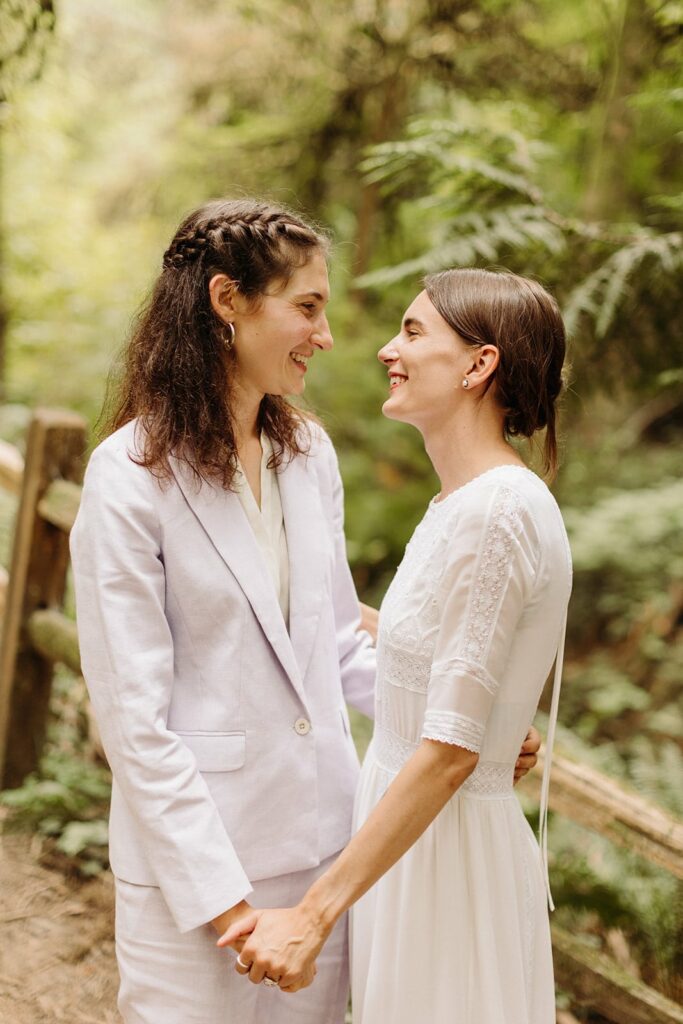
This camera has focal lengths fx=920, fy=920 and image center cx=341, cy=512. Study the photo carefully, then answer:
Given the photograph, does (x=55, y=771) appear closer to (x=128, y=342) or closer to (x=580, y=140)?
(x=128, y=342)

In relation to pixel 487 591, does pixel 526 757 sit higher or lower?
lower

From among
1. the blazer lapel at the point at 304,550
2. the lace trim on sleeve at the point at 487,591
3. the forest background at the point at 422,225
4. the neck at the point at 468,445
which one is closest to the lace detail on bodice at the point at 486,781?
the lace trim on sleeve at the point at 487,591

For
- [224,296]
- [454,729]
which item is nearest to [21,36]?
[224,296]

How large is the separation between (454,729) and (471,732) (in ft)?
0.11

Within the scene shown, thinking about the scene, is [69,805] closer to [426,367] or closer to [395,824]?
[395,824]

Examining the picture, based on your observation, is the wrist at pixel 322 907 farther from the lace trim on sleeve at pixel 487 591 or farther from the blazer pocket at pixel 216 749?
the lace trim on sleeve at pixel 487 591

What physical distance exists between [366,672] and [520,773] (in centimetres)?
47

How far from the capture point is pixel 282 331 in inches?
75.6

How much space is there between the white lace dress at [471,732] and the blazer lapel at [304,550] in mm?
189

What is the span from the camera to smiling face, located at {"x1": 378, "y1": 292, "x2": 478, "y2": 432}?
1.79 m

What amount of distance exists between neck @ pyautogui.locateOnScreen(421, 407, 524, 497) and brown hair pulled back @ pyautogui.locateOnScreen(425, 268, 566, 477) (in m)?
0.05

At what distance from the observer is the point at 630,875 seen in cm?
350

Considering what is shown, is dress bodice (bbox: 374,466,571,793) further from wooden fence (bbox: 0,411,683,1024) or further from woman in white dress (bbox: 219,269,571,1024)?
wooden fence (bbox: 0,411,683,1024)

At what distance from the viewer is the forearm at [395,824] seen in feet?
5.26
